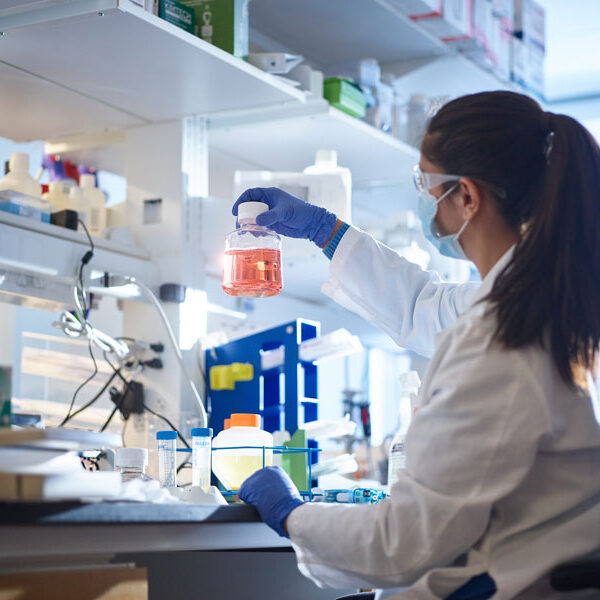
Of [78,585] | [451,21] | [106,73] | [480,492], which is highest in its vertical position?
[451,21]

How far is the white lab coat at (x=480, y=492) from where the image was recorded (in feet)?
3.86

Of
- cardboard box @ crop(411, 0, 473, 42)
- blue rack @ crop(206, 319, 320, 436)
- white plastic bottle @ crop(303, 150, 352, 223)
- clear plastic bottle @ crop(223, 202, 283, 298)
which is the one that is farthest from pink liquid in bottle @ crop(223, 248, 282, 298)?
cardboard box @ crop(411, 0, 473, 42)

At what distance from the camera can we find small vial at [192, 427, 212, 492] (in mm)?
1710

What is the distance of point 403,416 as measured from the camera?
2191 millimetres

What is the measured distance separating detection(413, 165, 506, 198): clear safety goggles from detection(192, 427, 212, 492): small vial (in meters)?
0.59

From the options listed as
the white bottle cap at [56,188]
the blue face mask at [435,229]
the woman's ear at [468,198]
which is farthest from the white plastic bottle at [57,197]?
the woman's ear at [468,198]

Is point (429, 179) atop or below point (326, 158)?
below

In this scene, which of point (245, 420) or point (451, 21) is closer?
point (245, 420)

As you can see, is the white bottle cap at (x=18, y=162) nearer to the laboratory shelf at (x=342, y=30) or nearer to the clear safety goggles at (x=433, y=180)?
the laboratory shelf at (x=342, y=30)

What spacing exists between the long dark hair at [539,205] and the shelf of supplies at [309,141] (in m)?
1.17

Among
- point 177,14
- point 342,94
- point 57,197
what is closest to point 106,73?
point 177,14

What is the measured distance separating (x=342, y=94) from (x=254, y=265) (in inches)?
29.5

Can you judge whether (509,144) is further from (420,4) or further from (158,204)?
(420,4)

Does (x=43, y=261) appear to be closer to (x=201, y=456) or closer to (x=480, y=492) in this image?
(x=201, y=456)
